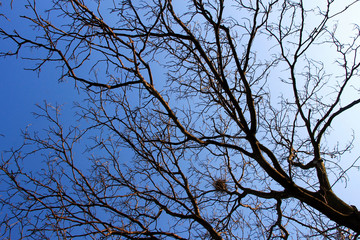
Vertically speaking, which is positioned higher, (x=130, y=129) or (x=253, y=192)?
(x=130, y=129)

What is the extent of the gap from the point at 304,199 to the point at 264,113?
1618mm

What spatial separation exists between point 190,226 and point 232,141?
1551 millimetres

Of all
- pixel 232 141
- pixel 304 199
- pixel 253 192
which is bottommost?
pixel 304 199

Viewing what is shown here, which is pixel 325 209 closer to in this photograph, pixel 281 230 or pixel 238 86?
pixel 281 230

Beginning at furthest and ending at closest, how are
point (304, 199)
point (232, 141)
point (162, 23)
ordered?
point (232, 141), point (162, 23), point (304, 199)

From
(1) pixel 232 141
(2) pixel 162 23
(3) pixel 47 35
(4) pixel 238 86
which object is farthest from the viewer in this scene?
(1) pixel 232 141

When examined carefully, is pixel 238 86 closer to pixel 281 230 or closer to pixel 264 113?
pixel 264 113

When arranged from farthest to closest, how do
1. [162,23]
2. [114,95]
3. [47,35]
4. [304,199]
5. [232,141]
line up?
[232,141], [114,95], [162,23], [47,35], [304,199]

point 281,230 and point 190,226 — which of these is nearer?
point 281,230

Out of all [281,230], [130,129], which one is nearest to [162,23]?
[130,129]

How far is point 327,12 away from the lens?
114 inches

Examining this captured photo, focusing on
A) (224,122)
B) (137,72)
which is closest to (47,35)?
(137,72)

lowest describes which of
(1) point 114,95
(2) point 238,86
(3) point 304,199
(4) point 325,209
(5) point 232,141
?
(4) point 325,209

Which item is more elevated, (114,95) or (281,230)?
(114,95)
